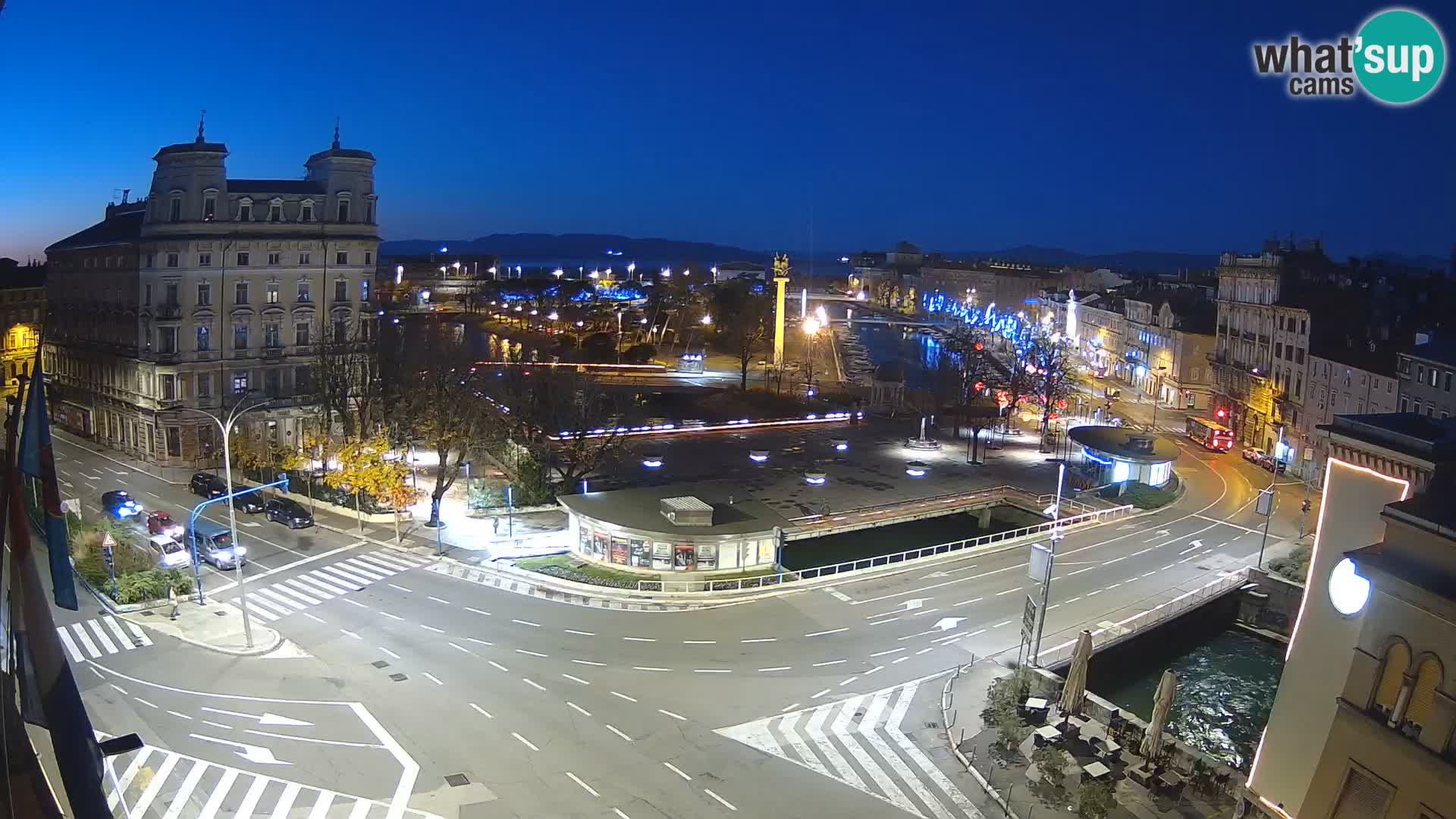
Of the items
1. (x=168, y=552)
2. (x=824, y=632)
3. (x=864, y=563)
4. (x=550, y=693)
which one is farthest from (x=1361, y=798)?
(x=168, y=552)

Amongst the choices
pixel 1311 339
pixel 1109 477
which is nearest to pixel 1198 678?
pixel 1109 477

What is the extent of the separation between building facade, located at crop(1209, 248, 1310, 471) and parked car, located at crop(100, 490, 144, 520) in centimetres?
6680

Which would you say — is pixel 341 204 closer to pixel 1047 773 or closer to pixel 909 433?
pixel 909 433

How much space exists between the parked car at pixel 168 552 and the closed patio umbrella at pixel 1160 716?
34888 mm

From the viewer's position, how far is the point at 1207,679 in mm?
38000

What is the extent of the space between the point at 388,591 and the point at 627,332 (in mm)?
96052

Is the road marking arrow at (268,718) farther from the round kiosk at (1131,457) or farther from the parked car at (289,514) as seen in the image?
the round kiosk at (1131,457)

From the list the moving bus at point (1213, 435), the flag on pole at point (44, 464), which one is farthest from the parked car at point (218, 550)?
the moving bus at point (1213, 435)

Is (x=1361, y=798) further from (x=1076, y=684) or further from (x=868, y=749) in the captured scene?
(x=868, y=749)

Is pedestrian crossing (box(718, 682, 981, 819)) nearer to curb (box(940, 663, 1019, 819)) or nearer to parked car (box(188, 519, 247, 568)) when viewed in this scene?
curb (box(940, 663, 1019, 819))

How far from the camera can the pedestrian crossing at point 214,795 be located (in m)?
21.8

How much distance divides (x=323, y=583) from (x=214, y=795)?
16.4m

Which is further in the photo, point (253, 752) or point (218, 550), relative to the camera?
point (218, 550)

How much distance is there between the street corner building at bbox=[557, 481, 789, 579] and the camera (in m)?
41.0
